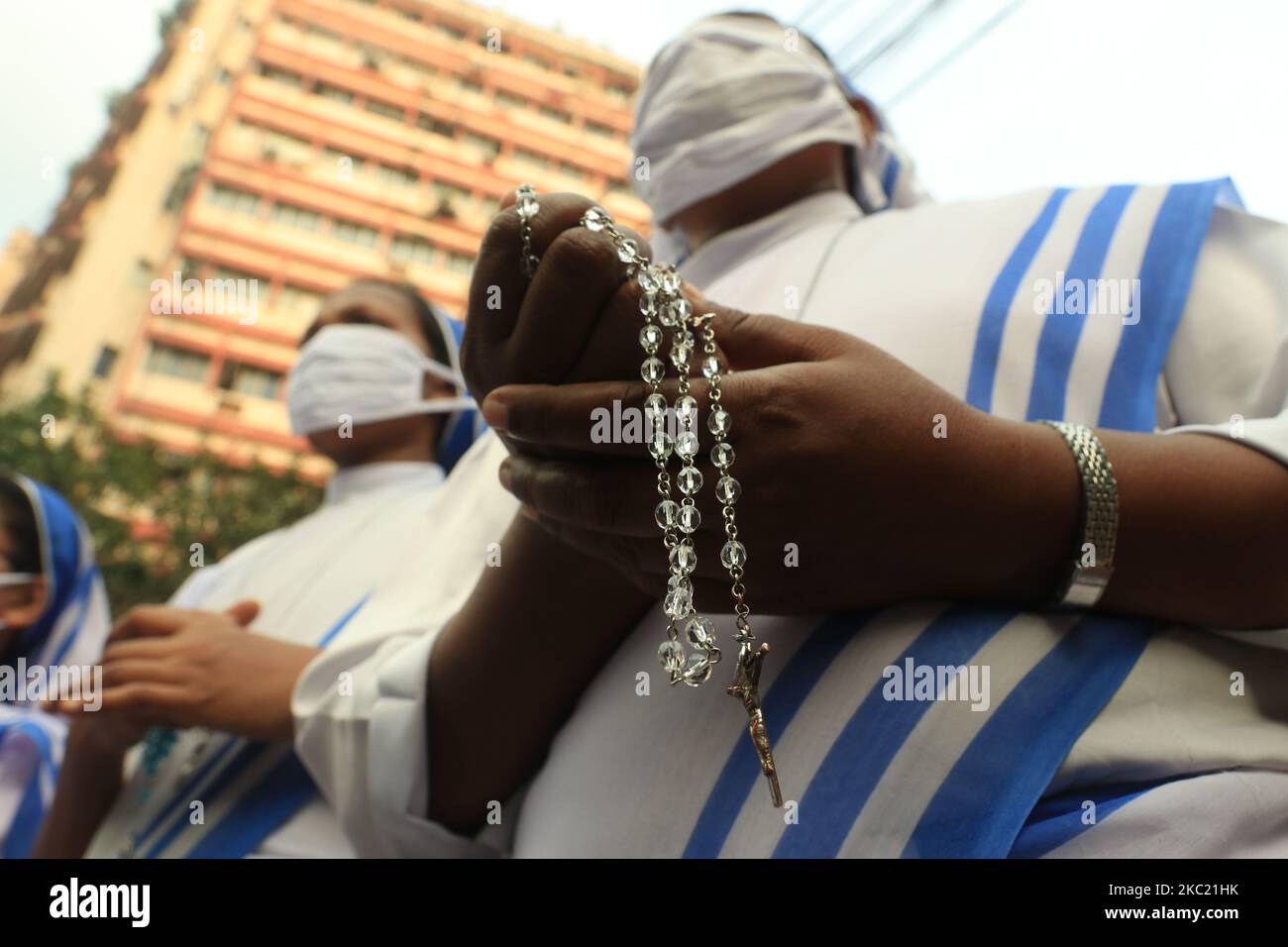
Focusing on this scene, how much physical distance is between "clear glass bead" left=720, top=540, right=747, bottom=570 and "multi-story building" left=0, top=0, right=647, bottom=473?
18.3 metres

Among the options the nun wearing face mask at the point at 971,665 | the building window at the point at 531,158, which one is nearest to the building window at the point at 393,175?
the building window at the point at 531,158

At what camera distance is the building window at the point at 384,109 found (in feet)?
73.8

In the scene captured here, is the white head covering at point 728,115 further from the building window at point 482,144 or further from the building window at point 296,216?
the building window at point 482,144

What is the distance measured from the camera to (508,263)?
0.62 metres

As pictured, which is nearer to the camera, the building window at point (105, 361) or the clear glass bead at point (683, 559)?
the clear glass bead at point (683, 559)

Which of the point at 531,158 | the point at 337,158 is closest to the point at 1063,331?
the point at 531,158

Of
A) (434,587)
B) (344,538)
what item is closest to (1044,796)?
(434,587)

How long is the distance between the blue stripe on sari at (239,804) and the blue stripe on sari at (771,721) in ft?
2.89

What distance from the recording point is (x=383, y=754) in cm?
93

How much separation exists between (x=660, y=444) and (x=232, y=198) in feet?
75.2

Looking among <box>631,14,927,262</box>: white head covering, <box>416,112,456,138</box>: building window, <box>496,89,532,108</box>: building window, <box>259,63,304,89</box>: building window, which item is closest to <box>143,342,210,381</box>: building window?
<box>259,63,304,89</box>: building window

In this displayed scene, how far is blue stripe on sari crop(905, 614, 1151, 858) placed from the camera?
24.9 inches

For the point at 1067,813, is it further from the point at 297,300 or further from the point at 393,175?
the point at 393,175
